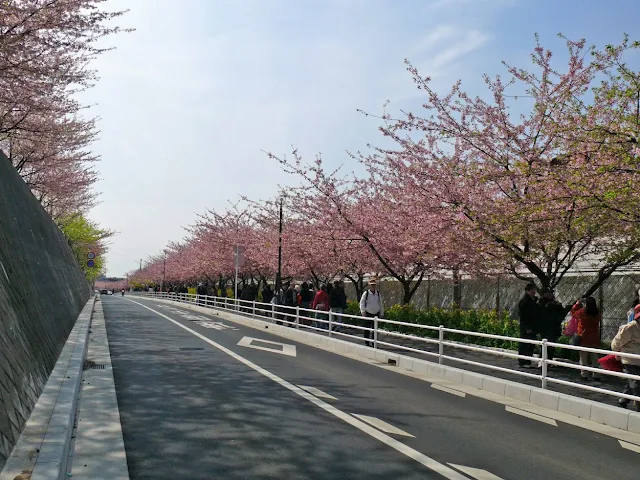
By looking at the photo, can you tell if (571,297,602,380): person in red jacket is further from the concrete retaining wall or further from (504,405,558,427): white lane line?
the concrete retaining wall

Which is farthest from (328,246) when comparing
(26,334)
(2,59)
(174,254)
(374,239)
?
(174,254)

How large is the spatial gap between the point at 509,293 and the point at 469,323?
3223 millimetres

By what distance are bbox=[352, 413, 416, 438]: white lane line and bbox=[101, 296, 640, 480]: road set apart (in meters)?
0.01

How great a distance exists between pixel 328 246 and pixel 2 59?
16808 mm

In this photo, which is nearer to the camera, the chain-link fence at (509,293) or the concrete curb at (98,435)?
the concrete curb at (98,435)

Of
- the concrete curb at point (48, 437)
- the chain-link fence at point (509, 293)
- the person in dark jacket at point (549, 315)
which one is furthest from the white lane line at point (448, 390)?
the chain-link fence at point (509, 293)

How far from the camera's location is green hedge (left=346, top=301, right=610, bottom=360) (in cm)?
1648

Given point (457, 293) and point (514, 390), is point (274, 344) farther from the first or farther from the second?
point (514, 390)

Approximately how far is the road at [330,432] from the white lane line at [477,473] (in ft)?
0.06

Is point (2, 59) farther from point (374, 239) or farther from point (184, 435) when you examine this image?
point (374, 239)

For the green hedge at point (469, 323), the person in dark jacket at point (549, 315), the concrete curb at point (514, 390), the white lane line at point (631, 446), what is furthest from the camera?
the green hedge at point (469, 323)

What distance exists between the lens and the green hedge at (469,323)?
16484mm

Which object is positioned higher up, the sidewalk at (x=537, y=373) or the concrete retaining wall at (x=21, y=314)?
the concrete retaining wall at (x=21, y=314)

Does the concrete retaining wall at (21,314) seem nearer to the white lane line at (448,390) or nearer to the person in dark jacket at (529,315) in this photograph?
the white lane line at (448,390)
